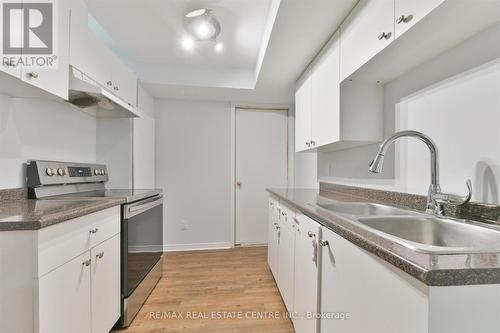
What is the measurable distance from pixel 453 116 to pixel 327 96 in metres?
0.79

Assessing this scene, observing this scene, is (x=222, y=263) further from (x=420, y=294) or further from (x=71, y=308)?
(x=420, y=294)

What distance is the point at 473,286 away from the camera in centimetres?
51

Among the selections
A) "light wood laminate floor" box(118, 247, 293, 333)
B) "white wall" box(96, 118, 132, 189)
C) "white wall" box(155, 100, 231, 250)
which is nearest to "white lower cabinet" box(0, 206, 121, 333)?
"light wood laminate floor" box(118, 247, 293, 333)

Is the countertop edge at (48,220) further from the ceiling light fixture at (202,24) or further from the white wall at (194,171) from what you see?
the white wall at (194,171)

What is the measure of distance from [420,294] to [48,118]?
2323 mm

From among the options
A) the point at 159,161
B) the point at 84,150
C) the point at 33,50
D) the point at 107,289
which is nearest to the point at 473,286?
the point at 107,289

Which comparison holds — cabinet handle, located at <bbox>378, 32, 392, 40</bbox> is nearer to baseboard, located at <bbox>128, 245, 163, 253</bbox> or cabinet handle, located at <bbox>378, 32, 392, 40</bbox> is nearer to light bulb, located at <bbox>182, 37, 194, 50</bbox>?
light bulb, located at <bbox>182, 37, 194, 50</bbox>

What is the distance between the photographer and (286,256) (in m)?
1.76

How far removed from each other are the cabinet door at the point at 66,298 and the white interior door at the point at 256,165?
7.54 ft

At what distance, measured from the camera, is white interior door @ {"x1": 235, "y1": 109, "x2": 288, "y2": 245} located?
135 inches

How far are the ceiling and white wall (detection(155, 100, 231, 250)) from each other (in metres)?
0.28

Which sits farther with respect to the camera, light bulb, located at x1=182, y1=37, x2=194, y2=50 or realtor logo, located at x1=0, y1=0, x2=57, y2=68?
light bulb, located at x1=182, y1=37, x2=194, y2=50

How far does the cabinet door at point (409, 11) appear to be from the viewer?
0.84 metres

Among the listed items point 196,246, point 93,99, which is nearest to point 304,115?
point 93,99
